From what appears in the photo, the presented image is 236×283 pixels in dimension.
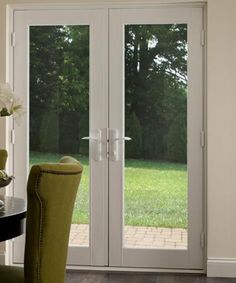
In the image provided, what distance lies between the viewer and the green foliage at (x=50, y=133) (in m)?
4.22

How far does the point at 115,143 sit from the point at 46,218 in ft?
7.33

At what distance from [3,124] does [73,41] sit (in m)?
0.90

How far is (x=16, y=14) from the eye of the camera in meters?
4.21

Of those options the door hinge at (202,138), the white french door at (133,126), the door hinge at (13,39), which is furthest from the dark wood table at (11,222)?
the door hinge at (13,39)

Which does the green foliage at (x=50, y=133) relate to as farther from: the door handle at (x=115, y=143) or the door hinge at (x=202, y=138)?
the door hinge at (x=202, y=138)

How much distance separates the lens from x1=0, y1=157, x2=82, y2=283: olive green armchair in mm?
1907

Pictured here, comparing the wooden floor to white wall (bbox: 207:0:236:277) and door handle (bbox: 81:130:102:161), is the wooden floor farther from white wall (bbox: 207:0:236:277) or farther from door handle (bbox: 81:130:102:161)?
door handle (bbox: 81:130:102:161)

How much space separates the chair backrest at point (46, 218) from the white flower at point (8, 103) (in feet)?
1.63

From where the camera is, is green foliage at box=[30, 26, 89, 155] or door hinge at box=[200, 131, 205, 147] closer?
door hinge at box=[200, 131, 205, 147]

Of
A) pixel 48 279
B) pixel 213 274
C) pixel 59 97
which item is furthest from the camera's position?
pixel 59 97

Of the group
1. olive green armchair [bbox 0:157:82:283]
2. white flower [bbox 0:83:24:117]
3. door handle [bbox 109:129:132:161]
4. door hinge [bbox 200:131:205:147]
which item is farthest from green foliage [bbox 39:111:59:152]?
olive green armchair [bbox 0:157:82:283]

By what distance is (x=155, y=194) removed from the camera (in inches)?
163

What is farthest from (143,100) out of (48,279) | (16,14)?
(48,279)

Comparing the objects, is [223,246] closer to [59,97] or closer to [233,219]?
[233,219]
